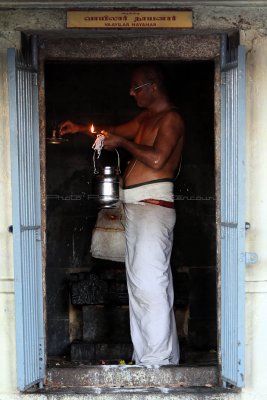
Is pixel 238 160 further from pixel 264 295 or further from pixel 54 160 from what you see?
pixel 54 160

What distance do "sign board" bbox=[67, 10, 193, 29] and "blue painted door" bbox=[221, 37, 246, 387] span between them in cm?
47

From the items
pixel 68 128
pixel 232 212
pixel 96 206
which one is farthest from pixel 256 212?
pixel 96 206

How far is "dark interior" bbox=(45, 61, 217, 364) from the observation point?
25.5ft

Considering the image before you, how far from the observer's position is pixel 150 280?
6613mm

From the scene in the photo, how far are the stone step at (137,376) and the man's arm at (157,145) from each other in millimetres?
1661

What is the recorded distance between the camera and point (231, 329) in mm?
5879

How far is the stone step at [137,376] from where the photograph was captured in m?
6.33

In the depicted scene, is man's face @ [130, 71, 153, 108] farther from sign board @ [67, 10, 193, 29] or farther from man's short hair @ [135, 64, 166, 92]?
sign board @ [67, 10, 193, 29]

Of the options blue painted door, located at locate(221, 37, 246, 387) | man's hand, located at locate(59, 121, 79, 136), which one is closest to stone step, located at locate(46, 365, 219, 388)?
blue painted door, located at locate(221, 37, 246, 387)

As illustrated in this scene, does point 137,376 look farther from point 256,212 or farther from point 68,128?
point 68,128

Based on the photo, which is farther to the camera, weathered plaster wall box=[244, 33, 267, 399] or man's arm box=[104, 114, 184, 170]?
man's arm box=[104, 114, 184, 170]

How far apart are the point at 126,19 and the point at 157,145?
1.21m

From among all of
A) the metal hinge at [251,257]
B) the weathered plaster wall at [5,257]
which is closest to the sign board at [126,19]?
the weathered plaster wall at [5,257]

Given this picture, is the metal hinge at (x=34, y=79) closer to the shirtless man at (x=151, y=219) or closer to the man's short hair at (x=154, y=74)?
the shirtless man at (x=151, y=219)
